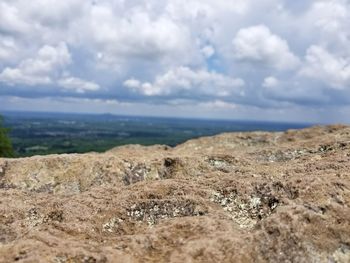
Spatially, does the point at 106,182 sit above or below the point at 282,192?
below

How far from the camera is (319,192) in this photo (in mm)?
17469

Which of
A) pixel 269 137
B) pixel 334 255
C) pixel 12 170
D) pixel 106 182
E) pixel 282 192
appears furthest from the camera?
pixel 269 137

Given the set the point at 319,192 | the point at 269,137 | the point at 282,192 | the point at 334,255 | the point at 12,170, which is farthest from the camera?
the point at 269,137

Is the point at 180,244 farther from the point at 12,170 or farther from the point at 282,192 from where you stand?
the point at 12,170

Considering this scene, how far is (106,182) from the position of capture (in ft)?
92.3

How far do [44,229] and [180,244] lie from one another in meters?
5.74

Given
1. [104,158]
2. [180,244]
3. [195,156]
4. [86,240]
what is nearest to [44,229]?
[86,240]

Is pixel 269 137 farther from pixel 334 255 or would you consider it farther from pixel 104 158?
pixel 334 255

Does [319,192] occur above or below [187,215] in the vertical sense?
above

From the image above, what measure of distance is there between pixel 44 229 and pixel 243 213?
27.4 ft

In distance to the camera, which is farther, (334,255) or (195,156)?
(195,156)

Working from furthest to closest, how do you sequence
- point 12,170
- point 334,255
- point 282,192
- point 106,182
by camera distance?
1. point 12,170
2. point 106,182
3. point 282,192
4. point 334,255

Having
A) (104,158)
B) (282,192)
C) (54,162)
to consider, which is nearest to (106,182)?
(104,158)

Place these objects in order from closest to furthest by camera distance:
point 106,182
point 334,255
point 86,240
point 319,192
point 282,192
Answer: point 334,255, point 86,240, point 319,192, point 282,192, point 106,182
